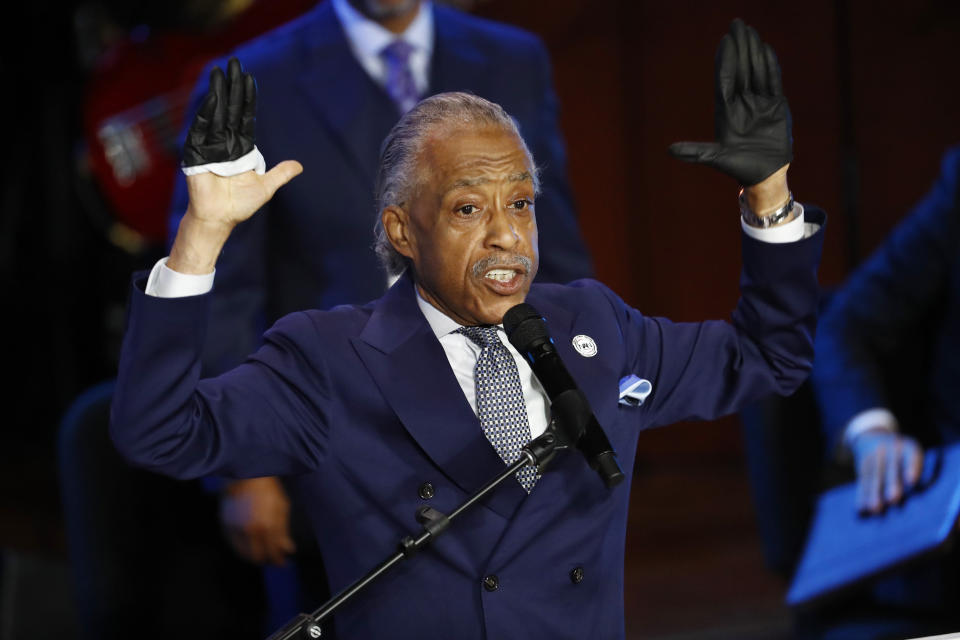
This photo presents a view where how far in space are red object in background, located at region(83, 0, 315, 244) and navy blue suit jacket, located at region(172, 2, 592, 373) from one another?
1.33 meters

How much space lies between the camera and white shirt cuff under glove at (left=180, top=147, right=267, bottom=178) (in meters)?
1.11

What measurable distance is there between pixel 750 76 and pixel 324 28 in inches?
28.9

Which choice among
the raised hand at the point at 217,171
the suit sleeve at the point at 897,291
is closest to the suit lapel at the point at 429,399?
the raised hand at the point at 217,171

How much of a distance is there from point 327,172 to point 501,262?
21.4 inches

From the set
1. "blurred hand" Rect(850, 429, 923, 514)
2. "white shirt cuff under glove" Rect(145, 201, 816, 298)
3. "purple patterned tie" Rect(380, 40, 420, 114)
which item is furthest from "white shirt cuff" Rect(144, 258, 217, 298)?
"blurred hand" Rect(850, 429, 923, 514)

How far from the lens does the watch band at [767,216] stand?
1.30 m

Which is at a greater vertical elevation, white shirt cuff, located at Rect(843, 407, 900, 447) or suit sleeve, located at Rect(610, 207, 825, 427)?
suit sleeve, located at Rect(610, 207, 825, 427)

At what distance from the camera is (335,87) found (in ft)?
5.67

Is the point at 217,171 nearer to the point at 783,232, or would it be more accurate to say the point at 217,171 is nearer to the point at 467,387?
the point at 467,387

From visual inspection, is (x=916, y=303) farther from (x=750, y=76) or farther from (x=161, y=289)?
(x=161, y=289)

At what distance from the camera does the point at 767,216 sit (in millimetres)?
1302

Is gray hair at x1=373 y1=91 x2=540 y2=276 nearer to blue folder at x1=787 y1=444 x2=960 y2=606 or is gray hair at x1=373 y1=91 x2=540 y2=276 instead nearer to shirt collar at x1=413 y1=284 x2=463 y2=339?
shirt collar at x1=413 y1=284 x2=463 y2=339

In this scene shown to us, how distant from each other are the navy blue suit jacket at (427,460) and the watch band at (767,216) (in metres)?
0.02

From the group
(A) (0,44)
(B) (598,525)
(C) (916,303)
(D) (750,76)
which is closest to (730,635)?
(C) (916,303)
